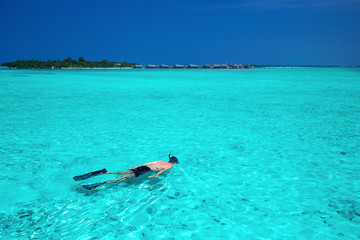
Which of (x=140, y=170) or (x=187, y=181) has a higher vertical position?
(x=140, y=170)

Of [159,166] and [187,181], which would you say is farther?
[159,166]

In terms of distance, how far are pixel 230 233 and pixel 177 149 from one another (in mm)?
3939

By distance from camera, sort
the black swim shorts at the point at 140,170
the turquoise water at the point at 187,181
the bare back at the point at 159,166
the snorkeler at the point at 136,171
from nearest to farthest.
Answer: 1. the turquoise water at the point at 187,181
2. the snorkeler at the point at 136,171
3. the black swim shorts at the point at 140,170
4. the bare back at the point at 159,166

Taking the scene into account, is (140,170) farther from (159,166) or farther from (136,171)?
(159,166)

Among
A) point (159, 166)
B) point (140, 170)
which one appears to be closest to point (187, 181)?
point (159, 166)

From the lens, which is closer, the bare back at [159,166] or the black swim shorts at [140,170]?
the black swim shorts at [140,170]

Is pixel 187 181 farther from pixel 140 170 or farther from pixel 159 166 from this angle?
pixel 140 170

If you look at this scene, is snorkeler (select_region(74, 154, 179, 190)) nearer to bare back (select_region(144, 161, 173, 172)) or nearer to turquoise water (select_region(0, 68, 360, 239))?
bare back (select_region(144, 161, 173, 172))

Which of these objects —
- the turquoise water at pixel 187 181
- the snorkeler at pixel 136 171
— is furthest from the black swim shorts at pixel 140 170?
the turquoise water at pixel 187 181

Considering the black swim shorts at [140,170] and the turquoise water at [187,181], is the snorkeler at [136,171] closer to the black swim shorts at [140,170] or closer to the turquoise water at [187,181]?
the black swim shorts at [140,170]

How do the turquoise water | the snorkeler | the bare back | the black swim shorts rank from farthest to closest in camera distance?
the bare back < the black swim shorts < the snorkeler < the turquoise water

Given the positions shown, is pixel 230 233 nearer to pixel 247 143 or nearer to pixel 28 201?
pixel 28 201

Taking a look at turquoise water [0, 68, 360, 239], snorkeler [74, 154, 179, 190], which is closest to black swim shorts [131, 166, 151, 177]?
snorkeler [74, 154, 179, 190]

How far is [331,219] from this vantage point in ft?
14.4
